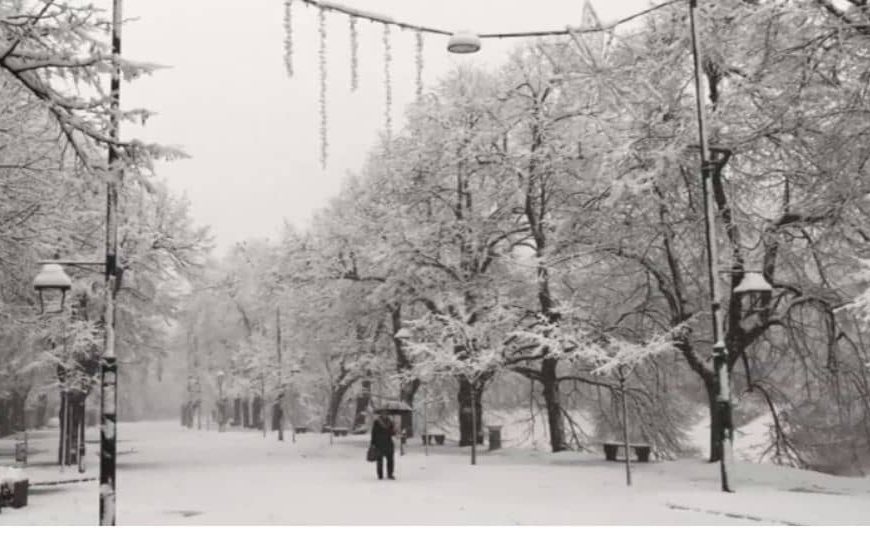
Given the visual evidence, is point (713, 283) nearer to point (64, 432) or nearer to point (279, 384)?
point (64, 432)

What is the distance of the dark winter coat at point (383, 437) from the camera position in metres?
13.1

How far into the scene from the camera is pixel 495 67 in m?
20.0

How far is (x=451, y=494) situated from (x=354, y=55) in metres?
5.65

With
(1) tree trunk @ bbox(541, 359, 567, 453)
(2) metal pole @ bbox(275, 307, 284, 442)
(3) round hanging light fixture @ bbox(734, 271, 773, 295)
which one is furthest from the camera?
(2) metal pole @ bbox(275, 307, 284, 442)

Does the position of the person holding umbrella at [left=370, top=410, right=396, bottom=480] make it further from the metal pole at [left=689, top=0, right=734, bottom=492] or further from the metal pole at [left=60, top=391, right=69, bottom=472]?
the metal pole at [left=60, top=391, right=69, bottom=472]

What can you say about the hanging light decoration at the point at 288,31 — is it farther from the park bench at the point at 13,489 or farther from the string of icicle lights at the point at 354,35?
the park bench at the point at 13,489

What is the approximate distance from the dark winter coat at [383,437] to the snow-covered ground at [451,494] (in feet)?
1.57

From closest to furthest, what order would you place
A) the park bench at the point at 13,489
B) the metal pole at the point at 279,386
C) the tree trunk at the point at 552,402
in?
1. the park bench at the point at 13,489
2. the tree trunk at the point at 552,402
3. the metal pole at the point at 279,386

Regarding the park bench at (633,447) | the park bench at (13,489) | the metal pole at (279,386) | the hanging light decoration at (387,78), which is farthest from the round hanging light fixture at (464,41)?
the metal pole at (279,386)

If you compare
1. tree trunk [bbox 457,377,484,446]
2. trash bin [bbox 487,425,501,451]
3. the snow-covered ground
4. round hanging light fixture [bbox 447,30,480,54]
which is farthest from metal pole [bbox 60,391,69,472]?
round hanging light fixture [bbox 447,30,480,54]

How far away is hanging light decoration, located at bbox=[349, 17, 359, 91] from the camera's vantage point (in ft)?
26.3

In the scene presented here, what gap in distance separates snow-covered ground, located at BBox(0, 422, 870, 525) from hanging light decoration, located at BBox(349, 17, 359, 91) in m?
4.16

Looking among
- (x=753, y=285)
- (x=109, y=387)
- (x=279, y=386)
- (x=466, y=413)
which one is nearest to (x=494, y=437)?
(x=466, y=413)
